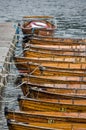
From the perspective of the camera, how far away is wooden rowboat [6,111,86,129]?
20.2 m

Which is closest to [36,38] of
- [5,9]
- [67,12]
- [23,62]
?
[23,62]

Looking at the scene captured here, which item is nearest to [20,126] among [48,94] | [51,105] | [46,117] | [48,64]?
[46,117]

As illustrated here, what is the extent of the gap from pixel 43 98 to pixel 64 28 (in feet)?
90.3

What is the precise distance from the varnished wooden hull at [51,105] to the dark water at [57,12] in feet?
21.3

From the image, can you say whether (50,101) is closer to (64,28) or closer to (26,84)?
(26,84)

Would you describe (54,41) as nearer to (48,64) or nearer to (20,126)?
(48,64)

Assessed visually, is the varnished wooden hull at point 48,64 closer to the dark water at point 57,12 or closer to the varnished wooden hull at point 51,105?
the dark water at point 57,12

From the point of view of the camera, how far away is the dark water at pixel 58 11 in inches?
1978

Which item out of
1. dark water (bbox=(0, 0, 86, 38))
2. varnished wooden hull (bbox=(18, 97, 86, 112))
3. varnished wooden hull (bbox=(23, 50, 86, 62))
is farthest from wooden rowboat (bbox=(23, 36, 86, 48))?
dark water (bbox=(0, 0, 86, 38))

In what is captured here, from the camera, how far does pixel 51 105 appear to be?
22266 mm

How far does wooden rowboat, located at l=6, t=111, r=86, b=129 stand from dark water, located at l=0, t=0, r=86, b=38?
26.2 metres

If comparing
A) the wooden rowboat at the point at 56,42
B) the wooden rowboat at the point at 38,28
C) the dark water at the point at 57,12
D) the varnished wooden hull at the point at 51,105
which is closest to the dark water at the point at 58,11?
the dark water at the point at 57,12

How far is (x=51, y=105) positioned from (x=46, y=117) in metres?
1.88

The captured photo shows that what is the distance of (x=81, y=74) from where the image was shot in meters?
26.5
